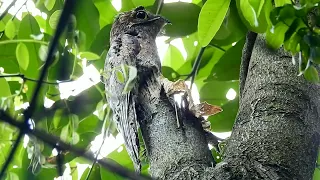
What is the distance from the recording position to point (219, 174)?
0.96 metres

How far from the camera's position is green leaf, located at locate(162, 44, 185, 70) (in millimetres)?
1791

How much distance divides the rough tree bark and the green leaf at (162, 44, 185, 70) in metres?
0.56

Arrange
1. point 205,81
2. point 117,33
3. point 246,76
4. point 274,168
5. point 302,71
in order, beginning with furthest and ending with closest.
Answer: point 205,81
point 117,33
point 246,76
point 274,168
point 302,71

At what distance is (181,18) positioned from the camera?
1.63 meters

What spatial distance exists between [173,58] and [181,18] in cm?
21

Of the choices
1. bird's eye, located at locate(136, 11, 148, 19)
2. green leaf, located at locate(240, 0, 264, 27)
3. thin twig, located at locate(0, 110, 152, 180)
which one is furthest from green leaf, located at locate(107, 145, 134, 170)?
thin twig, located at locate(0, 110, 152, 180)

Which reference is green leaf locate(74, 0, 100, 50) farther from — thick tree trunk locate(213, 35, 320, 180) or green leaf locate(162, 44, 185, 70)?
thick tree trunk locate(213, 35, 320, 180)

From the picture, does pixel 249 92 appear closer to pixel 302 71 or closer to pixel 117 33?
pixel 302 71

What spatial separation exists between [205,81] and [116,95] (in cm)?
49

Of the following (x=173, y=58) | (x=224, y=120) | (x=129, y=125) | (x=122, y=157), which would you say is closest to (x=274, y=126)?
(x=129, y=125)

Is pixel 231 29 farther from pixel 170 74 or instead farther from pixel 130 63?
pixel 130 63

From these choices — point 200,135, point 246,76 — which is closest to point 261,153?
point 200,135

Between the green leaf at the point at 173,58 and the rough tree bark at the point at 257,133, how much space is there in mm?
557

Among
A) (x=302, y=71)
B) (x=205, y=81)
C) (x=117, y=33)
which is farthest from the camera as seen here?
(x=205, y=81)
